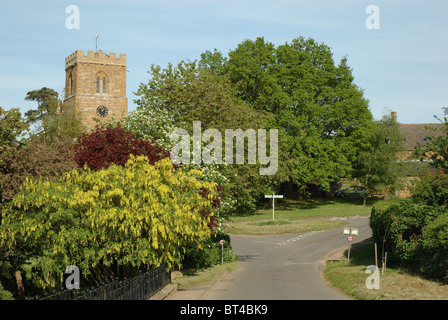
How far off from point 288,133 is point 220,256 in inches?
1101

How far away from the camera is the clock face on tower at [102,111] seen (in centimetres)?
9131

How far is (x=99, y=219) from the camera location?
19578 millimetres

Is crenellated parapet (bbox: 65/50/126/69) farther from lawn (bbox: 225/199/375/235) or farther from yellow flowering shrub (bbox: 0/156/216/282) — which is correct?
yellow flowering shrub (bbox: 0/156/216/282)

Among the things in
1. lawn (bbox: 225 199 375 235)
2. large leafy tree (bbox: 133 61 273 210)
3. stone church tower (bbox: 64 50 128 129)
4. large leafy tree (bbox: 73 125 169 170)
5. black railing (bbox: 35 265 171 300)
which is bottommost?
lawn (bbox: 225 199 375 235)

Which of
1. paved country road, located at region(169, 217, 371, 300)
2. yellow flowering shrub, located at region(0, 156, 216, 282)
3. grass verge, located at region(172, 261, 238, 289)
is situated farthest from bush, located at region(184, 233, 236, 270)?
yellow flowering shrub, located at region(0, 156, 216, 282)

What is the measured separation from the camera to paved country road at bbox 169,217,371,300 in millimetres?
24500

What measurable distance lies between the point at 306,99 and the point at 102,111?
139ft

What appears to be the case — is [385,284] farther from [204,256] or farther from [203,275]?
[204,256]

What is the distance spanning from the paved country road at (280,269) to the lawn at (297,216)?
5.56 feet

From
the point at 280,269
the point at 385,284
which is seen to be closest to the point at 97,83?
the point at 280,269

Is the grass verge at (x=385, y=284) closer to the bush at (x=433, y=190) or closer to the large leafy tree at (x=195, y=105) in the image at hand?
the bush at (x=433, y=190)

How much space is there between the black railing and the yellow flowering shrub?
2.85 ft
